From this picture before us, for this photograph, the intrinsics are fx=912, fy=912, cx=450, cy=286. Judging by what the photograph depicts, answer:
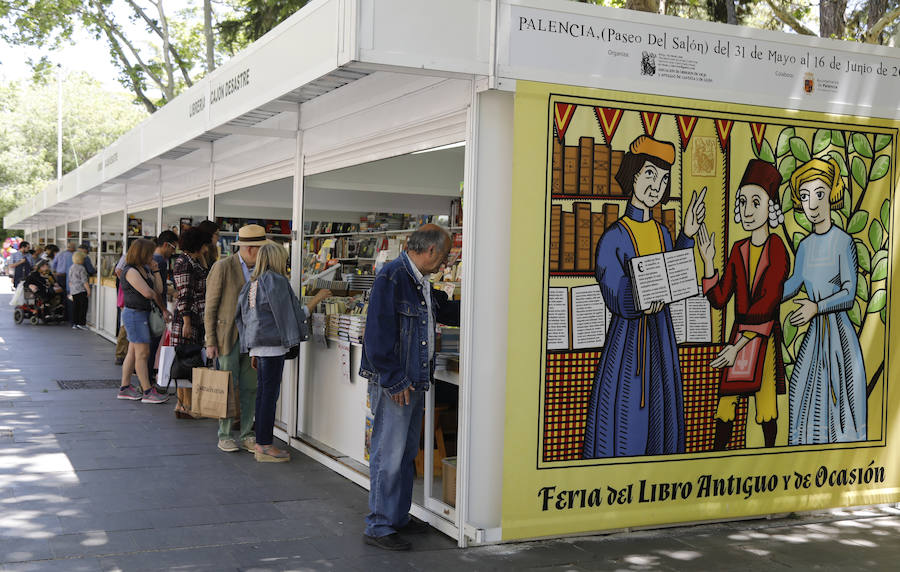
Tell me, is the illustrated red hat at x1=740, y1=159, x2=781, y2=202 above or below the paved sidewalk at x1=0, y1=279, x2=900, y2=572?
above

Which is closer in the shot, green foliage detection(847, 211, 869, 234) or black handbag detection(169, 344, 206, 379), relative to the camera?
green foliage detection(847, 211, 869, 234)

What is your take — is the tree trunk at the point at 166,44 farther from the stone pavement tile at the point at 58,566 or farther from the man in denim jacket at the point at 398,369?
the stone pavement tile at the point at 58,566

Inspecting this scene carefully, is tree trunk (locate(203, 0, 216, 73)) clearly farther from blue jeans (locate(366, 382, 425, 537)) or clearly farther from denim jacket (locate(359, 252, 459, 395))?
blue jeans (locate(366, 382, 425, 537))

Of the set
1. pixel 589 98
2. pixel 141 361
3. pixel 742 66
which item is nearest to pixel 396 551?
pixel 589 98

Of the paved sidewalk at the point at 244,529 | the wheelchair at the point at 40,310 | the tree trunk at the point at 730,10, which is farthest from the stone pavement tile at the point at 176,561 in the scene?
the wheelchair at the point at 40,310

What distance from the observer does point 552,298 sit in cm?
487

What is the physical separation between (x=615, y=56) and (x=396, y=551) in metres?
2.87

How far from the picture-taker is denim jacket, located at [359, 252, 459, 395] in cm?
466

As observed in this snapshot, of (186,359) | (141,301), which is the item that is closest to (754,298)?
(186,359)

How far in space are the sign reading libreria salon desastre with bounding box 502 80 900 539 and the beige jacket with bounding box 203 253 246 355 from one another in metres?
2.96

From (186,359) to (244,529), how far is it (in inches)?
125

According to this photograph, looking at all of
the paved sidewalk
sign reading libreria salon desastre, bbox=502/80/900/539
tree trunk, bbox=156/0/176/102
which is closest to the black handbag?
the paved sidewalk

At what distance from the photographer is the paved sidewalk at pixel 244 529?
14.6 feet

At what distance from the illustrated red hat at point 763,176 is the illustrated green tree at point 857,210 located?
0.04 metres
